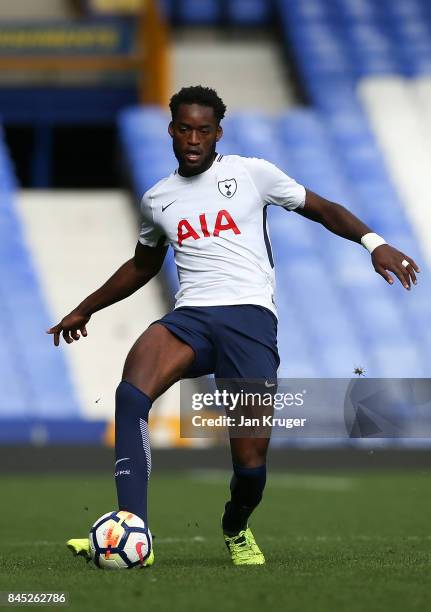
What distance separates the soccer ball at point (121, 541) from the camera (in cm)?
507

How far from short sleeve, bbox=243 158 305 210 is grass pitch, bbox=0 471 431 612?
1420 millimetres

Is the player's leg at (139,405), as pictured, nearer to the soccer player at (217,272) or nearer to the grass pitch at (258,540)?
the soccer player at (217,272)

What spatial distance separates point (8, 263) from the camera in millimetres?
18141

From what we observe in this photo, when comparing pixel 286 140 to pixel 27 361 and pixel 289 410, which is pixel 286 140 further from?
pixel 289 410

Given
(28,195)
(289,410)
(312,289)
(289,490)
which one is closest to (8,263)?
(28,195)

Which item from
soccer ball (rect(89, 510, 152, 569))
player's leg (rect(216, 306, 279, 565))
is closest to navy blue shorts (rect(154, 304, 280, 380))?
player's leg (rect(216, 306, 279, 565))

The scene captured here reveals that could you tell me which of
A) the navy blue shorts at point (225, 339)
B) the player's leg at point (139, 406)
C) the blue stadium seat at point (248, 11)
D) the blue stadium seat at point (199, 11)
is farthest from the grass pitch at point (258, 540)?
the blue stadium seat at point (248, 11)

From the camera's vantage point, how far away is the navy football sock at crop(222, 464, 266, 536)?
18.0ft

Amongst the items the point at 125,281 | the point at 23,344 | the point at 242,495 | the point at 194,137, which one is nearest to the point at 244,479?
the point at 242,495

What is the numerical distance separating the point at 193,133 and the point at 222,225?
37 centimetres

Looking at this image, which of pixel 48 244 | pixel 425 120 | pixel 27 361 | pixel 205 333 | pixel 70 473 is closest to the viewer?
pixel 205 333

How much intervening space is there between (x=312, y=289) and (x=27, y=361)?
146 inches

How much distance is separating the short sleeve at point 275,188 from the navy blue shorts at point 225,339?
45cm

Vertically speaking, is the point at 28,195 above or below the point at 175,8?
below
